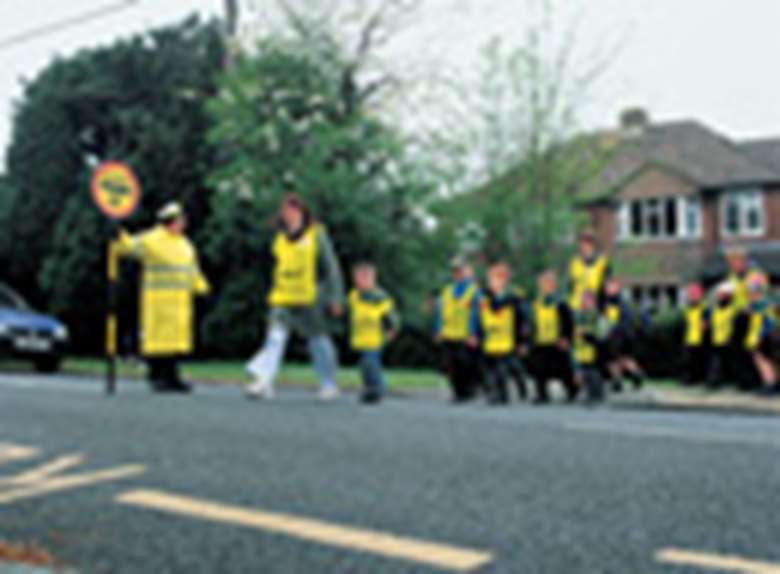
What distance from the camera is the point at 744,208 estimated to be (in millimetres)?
37500

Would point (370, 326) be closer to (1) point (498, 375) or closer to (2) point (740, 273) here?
(1) point (498, 375)

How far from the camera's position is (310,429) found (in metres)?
7.18

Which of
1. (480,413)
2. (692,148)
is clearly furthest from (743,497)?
(692,148)

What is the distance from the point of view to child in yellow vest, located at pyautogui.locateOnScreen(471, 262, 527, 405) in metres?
11.7

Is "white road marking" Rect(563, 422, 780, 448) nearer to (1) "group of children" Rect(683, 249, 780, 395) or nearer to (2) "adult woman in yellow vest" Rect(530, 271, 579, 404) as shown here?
(2) "adult woman in yellow vest" Rect(530, 271, 579, 404)

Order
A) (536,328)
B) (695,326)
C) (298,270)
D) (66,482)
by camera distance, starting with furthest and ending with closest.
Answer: (695,326)
(536,328)
(298,270)
(66,482)

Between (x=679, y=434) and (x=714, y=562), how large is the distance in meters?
3.49

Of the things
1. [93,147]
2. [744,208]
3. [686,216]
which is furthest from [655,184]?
[93,147]

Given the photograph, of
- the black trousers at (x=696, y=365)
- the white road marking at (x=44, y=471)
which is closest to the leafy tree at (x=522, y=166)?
the black trousers at (x=696, y=365)

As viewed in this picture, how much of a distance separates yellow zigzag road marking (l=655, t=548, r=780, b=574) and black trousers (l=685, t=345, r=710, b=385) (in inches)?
561

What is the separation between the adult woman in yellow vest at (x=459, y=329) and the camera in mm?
11859

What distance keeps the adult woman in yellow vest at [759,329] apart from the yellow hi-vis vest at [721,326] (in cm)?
143

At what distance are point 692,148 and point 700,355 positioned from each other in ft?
82.0

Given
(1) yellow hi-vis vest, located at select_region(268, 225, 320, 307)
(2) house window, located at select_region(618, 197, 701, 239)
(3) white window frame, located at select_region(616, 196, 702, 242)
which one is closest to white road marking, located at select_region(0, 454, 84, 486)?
(1) yellow hi-vis vest, located at select_region(268, 225, 320, 307)
